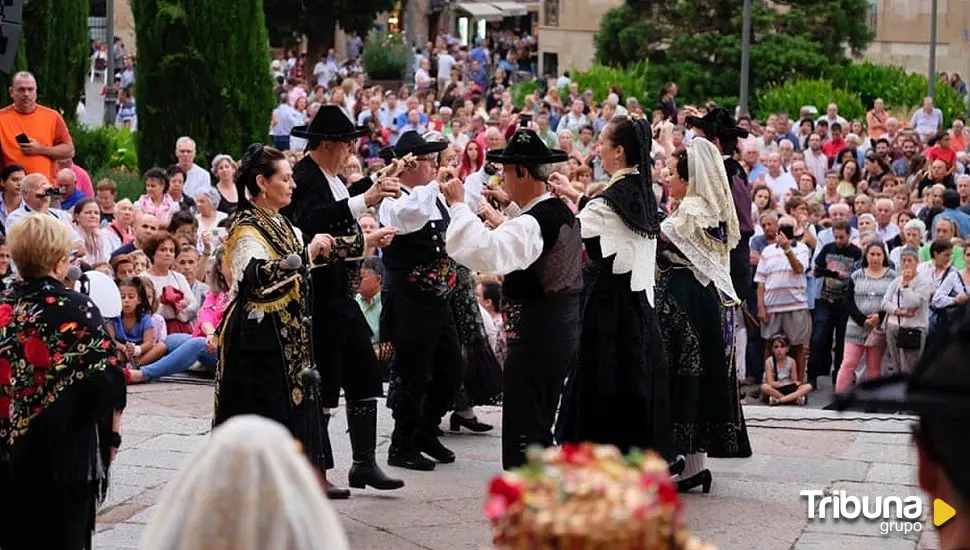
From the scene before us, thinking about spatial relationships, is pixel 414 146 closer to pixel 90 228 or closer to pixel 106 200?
pixel 90 228

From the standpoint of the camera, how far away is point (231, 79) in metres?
19.5

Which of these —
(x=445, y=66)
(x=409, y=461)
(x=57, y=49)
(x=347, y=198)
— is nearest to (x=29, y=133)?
(x=409, y=461)

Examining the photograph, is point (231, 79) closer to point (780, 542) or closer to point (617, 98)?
point (617, 98)

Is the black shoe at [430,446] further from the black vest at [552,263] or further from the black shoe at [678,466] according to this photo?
the black vest at [552,263]

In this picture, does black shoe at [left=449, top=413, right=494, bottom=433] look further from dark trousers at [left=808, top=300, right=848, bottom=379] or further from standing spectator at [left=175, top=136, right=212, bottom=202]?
standing spectator at [left=175, top=136, right=212, bottom=202]

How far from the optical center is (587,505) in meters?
2.85

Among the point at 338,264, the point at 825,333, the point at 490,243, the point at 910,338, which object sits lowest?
the point at 825,333

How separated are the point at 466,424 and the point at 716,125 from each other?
2.37 metres

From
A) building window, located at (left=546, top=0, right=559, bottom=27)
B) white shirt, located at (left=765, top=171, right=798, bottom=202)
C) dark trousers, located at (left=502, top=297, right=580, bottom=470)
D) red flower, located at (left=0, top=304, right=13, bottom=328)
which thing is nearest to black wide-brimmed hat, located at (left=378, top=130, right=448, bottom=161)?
dark trousers, located at (left=502, top=297, right=580, bottom=470)

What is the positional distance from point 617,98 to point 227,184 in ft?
38.5

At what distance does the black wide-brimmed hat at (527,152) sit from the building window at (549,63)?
37.4 m

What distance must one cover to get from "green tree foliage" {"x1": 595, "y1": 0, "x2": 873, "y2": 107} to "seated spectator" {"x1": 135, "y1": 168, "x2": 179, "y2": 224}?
Answer: 1859 cm

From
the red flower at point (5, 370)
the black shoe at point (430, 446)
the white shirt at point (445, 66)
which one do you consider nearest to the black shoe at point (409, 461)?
the black shoe at point (430, 446)

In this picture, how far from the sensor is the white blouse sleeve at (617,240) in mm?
8305
